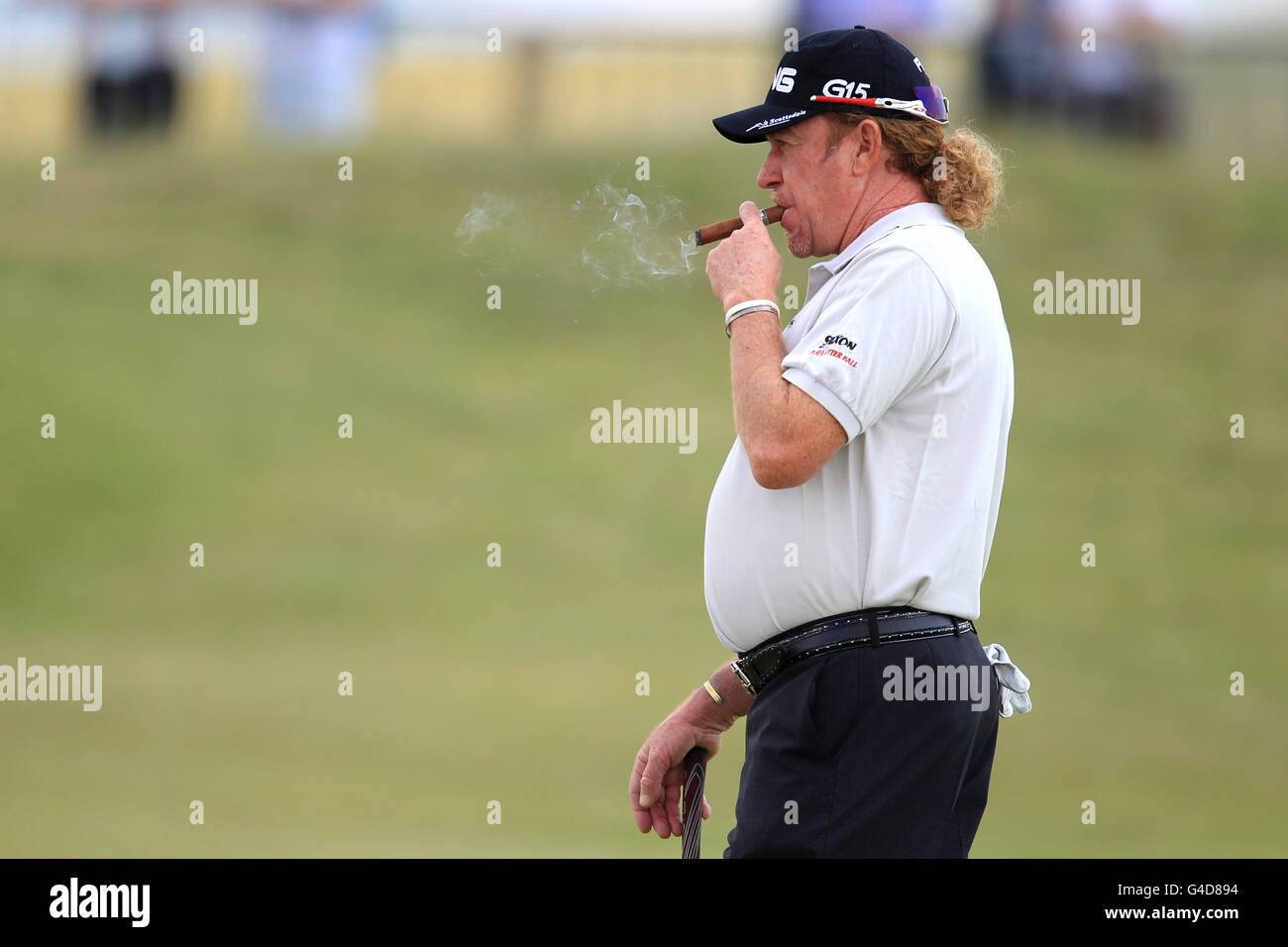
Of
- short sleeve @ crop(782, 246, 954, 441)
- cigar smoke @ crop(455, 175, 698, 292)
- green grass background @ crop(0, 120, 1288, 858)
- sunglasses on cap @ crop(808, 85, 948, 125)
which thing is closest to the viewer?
short sleeve @ crop(782, 246, 954, 441)

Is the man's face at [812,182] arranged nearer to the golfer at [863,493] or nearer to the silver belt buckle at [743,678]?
the golfer at [863,493]

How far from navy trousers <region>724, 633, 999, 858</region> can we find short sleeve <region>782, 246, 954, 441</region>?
450 mm

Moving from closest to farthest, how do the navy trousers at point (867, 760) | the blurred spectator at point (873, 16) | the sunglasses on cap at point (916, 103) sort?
the navy trousers at point (867, 760)
the sunglasses on cap at point (916, 103)
the blurred spectator at point (873, 16)

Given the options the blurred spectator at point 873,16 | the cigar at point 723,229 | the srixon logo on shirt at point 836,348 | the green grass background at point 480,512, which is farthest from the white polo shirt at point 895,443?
the blurred spectator at point 873,16

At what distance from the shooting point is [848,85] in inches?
120

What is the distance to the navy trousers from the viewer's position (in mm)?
2908

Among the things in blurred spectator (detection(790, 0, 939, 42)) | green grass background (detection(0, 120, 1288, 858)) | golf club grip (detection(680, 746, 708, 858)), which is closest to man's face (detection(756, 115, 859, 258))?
golf club grip (detection(680, 746, 708, 858))

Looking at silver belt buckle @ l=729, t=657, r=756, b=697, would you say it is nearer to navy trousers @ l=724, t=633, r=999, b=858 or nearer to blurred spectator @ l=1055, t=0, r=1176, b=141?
navy trousers @ l=724, t=633, r=999, b=858

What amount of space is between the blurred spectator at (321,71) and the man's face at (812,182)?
19312 mm

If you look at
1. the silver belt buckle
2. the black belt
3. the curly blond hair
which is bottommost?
the silver belt buckle

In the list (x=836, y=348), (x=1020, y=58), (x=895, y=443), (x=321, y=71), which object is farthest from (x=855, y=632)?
(x=1020, y=58)

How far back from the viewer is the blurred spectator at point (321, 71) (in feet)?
69.7

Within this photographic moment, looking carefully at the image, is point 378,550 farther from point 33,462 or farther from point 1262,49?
point 1262,49
